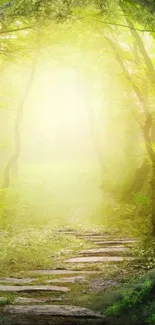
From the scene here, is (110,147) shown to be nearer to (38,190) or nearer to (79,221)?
(38,190)

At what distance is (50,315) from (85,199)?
37.2 feet

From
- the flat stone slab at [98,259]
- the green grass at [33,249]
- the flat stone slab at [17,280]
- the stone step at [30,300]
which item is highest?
the stone step at [30,300]

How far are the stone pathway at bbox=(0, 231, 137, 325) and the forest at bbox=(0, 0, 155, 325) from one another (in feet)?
0.07

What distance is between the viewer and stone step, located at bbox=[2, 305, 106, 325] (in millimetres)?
5302

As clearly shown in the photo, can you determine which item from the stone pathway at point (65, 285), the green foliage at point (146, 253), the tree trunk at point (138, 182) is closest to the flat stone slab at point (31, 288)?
the stone pathway at point (65, 285)

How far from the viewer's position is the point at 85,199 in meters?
16.9

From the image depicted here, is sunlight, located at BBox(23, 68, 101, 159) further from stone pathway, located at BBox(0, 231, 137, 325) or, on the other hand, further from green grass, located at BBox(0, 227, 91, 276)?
stone pathway, located at BBox(0, 231, 137, 325)

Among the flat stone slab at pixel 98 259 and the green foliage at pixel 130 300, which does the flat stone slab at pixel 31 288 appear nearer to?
the green foliage at pixel 130 300

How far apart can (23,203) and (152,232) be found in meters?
7.61

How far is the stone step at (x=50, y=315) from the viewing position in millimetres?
5302

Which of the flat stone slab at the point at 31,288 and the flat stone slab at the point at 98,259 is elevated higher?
the flat stone slab at the point at 31,288

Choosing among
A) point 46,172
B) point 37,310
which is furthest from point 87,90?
point 37,310

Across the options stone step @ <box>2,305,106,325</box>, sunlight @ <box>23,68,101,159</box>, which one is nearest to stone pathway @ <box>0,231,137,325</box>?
stone step @ <box>2,305,106,325</box>

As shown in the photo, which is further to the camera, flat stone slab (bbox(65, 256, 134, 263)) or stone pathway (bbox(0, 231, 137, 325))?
flat stone slab (bbox(65, 256, 134, 263))
